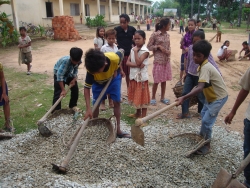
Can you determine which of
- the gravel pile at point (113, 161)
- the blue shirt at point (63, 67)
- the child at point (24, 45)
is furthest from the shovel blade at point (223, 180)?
the child at point (24, 45)

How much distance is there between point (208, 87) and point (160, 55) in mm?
1909

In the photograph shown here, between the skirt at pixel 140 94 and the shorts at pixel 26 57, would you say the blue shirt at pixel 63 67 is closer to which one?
the skirt at pixel 140 94

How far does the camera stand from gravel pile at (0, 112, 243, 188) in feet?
7.80

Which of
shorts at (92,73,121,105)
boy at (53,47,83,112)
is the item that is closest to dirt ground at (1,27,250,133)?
shorts at (92,73,121,105)

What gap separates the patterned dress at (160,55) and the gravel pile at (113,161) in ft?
4.99

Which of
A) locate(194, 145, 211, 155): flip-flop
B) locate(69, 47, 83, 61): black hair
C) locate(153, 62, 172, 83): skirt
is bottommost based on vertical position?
locate(194, 145, 211, 155): flip-flop

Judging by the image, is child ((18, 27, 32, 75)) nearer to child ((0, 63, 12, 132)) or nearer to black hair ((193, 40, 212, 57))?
child ((0, 63, 12, 132))

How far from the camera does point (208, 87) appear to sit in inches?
118

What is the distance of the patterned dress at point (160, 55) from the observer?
466 centimetres

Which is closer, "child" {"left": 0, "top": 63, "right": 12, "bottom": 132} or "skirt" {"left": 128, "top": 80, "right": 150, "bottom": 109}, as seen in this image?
"child" {"left": 0, "top": 63, "right": 12, "bottom": 132}

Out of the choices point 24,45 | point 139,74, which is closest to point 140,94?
point 139,74

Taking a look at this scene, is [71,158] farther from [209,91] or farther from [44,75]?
[44,75]

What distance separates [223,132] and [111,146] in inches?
74.8

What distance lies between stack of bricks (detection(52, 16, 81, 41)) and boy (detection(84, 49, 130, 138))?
13.9 meters
